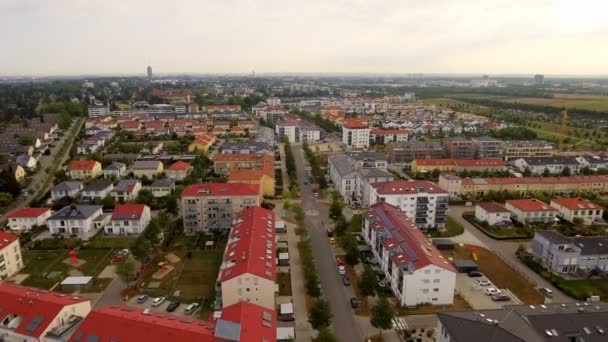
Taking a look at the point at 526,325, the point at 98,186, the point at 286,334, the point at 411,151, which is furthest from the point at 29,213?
the point at 411,151

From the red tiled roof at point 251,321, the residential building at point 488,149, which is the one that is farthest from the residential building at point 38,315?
the residential building at point 488,149

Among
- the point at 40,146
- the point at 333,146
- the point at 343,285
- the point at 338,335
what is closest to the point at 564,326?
the point at 338,335

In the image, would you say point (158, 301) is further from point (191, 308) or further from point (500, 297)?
point (500, 297)

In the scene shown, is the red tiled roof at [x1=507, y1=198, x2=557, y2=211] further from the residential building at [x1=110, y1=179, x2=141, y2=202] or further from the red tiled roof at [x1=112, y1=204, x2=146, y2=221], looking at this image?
the residential building at [x1=110, y1=179, x2=141, y2=202]

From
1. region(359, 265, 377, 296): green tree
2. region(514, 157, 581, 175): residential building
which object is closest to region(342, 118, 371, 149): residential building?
region(514, 157, 581, 175): residential building

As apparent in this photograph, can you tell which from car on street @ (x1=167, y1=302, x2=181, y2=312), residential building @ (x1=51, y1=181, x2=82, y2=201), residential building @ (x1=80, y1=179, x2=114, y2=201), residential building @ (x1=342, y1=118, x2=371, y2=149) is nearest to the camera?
car on street @ (x1=167, y1=302, x2=181, y2=312)

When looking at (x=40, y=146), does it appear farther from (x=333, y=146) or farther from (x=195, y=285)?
(x=195, y=285)
